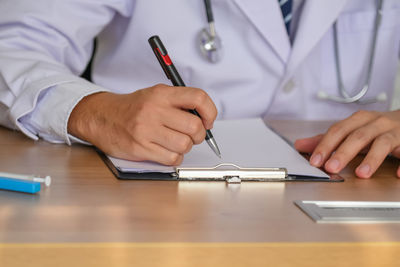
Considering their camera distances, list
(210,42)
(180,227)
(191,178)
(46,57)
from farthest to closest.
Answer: (210,42) < (46,57) < (191,178) < (180,227)

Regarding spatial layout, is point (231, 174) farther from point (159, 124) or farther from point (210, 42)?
point (210, 42)

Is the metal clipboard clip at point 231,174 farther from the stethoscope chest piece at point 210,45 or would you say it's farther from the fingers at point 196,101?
the stethoscope chest piece at point 210,45

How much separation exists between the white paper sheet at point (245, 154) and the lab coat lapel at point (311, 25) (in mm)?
252

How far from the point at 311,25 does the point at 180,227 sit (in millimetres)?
770

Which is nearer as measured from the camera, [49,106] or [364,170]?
[364,170]

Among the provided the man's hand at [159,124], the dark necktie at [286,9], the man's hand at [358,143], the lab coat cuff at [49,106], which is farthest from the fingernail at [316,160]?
the dark necktie at [286,9]

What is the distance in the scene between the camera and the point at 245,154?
0.84m

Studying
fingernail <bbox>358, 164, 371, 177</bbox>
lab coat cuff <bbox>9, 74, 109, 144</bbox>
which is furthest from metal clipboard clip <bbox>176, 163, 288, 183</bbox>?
lab coat cuff <bbox>9, 74, 109, 144</bbox>

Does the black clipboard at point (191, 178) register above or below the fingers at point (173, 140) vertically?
below

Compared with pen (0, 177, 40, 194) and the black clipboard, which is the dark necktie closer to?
the black clipboard

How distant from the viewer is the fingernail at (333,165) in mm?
801

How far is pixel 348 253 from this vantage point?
21.3 inches

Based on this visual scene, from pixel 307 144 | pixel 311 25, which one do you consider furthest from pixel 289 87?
pixel 307 144

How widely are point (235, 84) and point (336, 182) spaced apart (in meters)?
0.52
